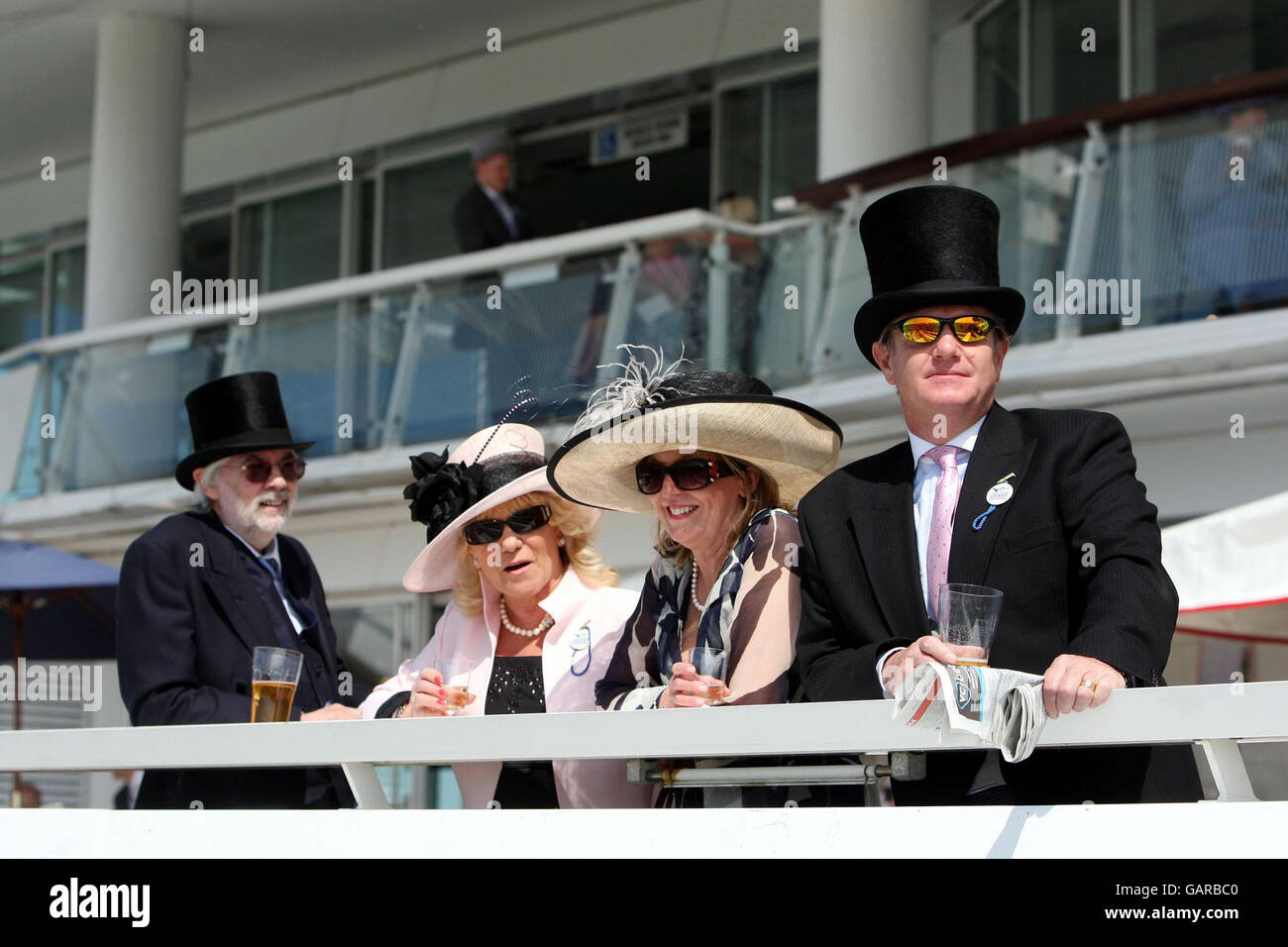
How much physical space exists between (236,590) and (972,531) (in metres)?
2.30

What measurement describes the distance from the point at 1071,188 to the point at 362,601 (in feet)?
22.3

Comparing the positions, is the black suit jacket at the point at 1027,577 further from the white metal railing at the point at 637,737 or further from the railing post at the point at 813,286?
the railing post at the point at 813,286

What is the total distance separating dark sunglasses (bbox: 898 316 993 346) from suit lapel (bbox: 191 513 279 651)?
2.12 meters

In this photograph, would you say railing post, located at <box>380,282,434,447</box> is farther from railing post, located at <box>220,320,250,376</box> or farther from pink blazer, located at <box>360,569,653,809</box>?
pink blazer, located at <box>360,569,653,809</box>

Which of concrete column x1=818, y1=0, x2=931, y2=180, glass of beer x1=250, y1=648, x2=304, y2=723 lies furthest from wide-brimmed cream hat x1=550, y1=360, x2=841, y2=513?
concrete column x1=818, y1=0, x2=931, y2=180

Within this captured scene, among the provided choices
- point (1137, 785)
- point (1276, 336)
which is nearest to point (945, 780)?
point (1137, 785)

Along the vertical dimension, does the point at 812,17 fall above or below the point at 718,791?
above

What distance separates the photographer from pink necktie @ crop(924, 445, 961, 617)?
302 cm

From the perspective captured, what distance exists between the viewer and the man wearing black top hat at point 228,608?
4211mm

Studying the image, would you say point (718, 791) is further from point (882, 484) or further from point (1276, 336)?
point (1276, 336)

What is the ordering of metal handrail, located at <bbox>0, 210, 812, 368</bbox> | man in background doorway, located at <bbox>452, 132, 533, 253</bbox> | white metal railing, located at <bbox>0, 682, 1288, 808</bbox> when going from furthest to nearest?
man in background doorway, located at <bbox>452, 132, 533, 253</bbox> → metal handrail, located at <bbox>0, 210, 812, 368</bbox> → white metal railing, located at <bbox>0, 682, 1288, 808</bbox>

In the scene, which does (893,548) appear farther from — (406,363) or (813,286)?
(406,363)

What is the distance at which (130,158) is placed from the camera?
14734mm

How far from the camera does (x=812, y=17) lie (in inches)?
511
